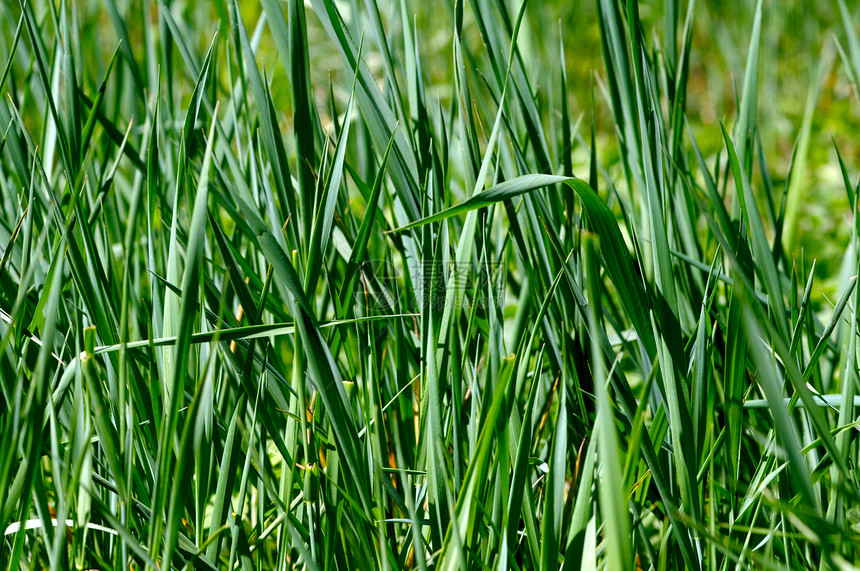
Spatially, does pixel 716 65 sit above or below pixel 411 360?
above

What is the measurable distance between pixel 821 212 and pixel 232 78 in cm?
139

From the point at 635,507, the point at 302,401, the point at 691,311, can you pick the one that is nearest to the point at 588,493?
the point at 635,507

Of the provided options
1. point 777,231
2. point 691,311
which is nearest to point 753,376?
point 691,311

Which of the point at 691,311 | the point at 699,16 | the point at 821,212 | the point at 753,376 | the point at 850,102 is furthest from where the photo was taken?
the point at 699,16

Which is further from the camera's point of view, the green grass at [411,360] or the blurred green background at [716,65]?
the blurred green background at [716,65]

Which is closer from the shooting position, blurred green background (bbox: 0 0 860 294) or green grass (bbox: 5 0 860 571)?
green grass (bbox: 5 0 860 571)

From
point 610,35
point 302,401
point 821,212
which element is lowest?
point 821,212

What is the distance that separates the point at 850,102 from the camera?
90.7 inches

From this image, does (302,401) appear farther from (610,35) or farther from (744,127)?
(744,127)

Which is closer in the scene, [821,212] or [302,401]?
[302,401]

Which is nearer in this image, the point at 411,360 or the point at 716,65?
the point at 411,360

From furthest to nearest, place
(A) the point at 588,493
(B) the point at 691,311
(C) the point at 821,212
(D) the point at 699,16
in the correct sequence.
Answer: (D) the point at 699,16 < (C) the point at 821,212 < (B) the point at 691,311 < (A) the point at 588,493

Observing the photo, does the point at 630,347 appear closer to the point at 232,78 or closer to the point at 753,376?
the point at 753,376

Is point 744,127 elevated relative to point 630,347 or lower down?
elevated
